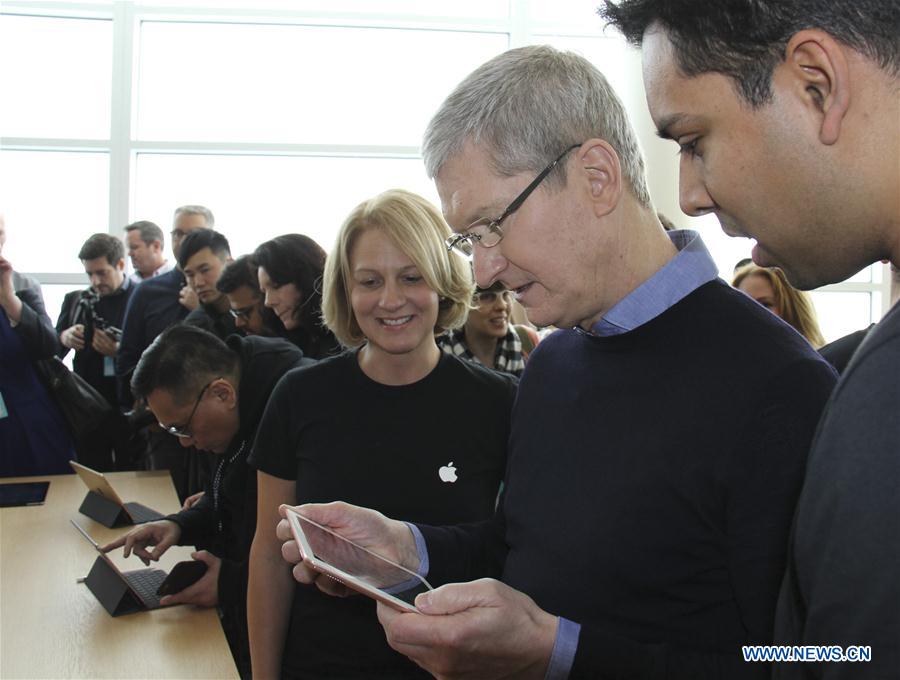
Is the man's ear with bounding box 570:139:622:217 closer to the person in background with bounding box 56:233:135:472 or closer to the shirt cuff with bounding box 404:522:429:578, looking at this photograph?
the shirt cuff with bounding box 404:522:429:578

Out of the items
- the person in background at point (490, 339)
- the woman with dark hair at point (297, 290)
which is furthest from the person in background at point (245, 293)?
the person in background at point (490, 339)

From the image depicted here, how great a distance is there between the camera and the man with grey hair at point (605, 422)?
0.98 metres

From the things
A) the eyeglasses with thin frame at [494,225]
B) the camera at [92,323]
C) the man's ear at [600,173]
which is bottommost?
the camera at [92,323]

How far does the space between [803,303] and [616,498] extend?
2077 millimetres

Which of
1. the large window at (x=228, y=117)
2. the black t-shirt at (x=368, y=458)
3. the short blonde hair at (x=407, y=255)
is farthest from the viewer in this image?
the large window at (x=228, y=117)

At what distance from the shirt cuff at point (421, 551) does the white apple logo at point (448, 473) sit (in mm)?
389

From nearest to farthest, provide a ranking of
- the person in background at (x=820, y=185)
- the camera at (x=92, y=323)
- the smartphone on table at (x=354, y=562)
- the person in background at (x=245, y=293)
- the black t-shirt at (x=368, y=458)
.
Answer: the person in background at (x=820, y=185)
the smartphone on table at (x=354, y=562)
the black t-shirt at (x=368, y=458)
the person in background at (x=245, y=293)
the camera at (x=92, y=323)

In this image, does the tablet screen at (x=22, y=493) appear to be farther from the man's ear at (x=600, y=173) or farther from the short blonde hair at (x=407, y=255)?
the man's ear at (x=600, y=173)

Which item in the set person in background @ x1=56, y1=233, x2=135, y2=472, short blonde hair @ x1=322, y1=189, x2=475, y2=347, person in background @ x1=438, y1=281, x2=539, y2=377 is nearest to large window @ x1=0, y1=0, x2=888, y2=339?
person in background @ x1=56, y1=233, x2=135, y2=472

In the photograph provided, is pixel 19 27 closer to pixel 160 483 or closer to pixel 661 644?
pixel 160 483

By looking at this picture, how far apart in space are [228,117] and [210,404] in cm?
486

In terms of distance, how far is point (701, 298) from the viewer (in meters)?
1.13

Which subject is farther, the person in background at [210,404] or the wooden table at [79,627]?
the person in background at [210,404]

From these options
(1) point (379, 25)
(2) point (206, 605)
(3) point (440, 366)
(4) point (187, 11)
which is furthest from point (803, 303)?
(4) point (187, 11)
